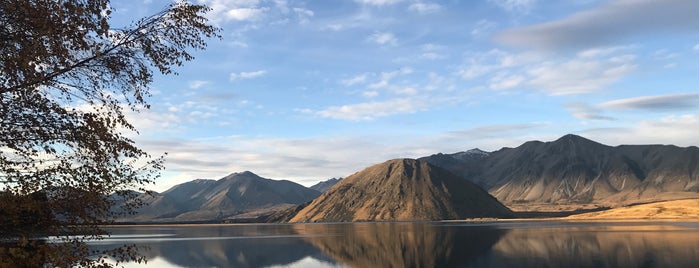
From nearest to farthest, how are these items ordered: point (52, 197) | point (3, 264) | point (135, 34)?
point (3, 264) → point (52, 197) → point (135, 34)

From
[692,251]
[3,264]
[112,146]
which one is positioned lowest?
[692,251]

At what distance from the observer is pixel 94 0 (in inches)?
582

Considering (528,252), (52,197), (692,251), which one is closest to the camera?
(52,197)

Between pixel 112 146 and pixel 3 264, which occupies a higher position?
pixel 112 146

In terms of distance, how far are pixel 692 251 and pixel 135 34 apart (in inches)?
3105

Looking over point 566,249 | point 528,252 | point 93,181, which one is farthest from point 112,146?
point 566,249

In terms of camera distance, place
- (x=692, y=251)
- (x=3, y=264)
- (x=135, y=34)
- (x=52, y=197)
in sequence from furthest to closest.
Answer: (x=692, y=251), (x=135, y=34), (x=52, y=197), (x=3, y=264)

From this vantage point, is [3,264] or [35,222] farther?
[35,222]

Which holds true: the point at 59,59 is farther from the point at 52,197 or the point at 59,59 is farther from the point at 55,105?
the point at 52,197

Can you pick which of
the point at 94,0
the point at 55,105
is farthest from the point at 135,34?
the point at 55,105

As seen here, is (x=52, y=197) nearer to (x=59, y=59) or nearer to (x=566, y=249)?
(x=59, y=59)

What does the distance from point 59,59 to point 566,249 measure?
278ft

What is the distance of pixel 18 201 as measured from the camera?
518 inches

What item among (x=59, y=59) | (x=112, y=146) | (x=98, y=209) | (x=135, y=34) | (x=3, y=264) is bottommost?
(x=3, y=264)
